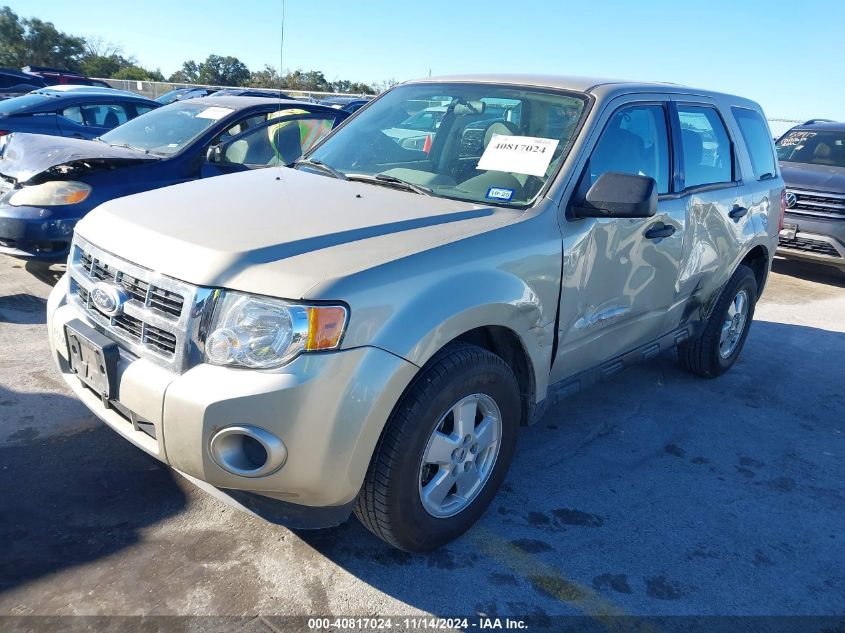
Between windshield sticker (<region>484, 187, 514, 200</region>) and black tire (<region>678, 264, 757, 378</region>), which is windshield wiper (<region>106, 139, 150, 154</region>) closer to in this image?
windshield sticker (<region>484, 187, 514, 200</region>)

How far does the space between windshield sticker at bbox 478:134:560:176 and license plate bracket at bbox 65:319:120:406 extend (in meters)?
1.80

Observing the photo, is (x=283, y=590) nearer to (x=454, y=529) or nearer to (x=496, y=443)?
(x=454, y=529)

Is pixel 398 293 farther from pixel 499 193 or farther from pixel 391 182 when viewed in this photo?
Answer: pixel 391 182

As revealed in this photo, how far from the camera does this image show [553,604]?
2.58 m

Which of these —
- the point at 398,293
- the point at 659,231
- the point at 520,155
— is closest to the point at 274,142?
the point at 520,155

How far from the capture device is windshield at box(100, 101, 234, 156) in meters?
5.86

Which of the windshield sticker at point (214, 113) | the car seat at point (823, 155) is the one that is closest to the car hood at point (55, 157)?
the windshield sticker at point (214, 113)

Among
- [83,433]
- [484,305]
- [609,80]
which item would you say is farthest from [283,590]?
[609,80]

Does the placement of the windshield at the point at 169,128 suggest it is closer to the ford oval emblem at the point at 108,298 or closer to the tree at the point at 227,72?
the ford oval emblem at the point at 108,298

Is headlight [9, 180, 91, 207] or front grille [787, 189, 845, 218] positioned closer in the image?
headlight [9, 180, 91, 207]

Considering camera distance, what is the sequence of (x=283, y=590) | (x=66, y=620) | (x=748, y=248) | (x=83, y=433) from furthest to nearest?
(x=748, y=248)
(x=83, y=433)
(x=283, y=590)
(x=66, y=620)

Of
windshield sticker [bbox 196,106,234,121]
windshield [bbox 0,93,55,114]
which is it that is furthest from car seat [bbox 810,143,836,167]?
windshield [bbox 0,93,55,114]

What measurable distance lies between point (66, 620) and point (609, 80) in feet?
11.2

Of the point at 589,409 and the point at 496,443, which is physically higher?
the point at 496,443
